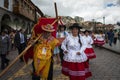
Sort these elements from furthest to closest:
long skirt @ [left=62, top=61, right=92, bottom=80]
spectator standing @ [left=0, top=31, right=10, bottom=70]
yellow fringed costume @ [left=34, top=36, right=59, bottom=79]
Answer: spectator standing @ [left=0, top=31, right=10, bottom=70] < long skirt @ [left=62, top=61, right=92, bottom=80] < yellow fringed costume @ [left=34, top=36, right=59, bottom=79]

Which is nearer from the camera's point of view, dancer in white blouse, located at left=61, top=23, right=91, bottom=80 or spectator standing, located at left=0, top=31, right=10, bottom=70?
dancer in white blouse, located at left=61, top=23, right=91, bottom=80

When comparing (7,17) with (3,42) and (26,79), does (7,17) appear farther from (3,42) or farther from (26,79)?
(26,79)

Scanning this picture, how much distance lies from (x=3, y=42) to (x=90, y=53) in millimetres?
3748

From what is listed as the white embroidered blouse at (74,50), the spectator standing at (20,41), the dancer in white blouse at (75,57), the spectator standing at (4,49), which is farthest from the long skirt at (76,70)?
the spectator standing at (20,41)

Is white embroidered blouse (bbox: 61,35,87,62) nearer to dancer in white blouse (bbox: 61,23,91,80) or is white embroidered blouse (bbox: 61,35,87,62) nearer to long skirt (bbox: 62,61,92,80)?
dancer in white blouse (bbox: 61,23,91,80)

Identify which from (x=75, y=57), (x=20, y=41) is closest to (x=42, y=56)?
(x=75, y=57)

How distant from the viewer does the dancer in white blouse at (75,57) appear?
7582mm

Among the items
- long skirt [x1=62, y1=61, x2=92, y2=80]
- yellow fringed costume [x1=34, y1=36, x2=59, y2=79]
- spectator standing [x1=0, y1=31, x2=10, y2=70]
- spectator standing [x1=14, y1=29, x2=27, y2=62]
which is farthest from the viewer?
spectator standing [x1=14, y1=29, x2=27, y2=62]

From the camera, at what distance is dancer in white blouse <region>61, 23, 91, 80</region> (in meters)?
7.58

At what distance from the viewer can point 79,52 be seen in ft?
25.0

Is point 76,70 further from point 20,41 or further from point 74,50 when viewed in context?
point 20,41

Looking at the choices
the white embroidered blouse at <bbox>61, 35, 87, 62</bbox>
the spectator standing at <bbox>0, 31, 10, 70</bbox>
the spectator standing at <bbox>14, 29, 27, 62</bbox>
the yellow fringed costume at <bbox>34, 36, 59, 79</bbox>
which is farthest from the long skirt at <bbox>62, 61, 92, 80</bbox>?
the spectator standing at <bbox>14, 29, 27, 62</bbox>

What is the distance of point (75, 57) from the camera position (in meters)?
7.61

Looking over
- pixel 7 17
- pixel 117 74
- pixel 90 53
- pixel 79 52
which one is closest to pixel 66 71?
pixel 79 52
